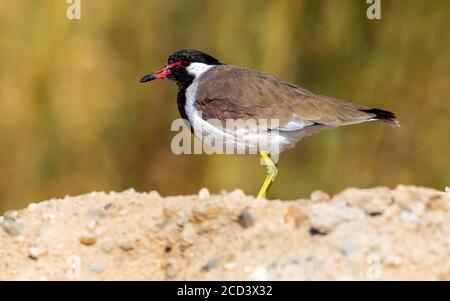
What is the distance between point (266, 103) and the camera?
7.41 metres

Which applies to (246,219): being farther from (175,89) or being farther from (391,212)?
(175,89)

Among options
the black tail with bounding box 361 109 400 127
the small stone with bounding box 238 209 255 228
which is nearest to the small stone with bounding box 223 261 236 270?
the small stone with bounding box 238 209 255 228

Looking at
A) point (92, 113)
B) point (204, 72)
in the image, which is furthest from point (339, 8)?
point (92, 113)

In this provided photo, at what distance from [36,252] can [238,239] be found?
1242mm

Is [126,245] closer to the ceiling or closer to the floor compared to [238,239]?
closer to the floor

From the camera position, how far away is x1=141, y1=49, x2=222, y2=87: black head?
8.10 metres

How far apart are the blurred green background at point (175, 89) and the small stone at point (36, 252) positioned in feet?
11.1

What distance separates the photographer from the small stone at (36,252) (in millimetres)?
5750

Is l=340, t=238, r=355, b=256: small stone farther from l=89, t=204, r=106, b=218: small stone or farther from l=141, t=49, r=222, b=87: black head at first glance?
l=141, t=49, r=222, b=87: black head

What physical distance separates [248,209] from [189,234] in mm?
375

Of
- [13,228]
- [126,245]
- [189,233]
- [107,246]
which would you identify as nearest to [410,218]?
[189,233]

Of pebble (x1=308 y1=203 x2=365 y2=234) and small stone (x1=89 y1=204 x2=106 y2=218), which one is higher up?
pebble (x1=308 y1=203 x2=365 y2=234)
